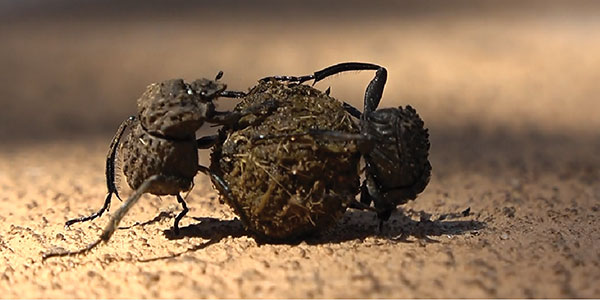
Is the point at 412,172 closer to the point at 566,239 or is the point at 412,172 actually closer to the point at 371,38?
the point at 566,239

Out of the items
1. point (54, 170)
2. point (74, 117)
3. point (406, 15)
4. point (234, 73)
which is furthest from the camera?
point (406, 15)

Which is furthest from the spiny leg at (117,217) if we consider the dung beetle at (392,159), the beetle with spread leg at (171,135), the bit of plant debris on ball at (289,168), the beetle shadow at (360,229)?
the dung beetle at (392,159)

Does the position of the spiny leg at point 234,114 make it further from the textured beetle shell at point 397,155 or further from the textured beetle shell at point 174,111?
the textured beetle shell at point 397,155

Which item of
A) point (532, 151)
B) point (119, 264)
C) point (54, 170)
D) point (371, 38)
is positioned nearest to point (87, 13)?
point (371, 38)

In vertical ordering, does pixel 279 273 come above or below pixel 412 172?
below

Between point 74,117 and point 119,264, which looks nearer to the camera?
point 119,264

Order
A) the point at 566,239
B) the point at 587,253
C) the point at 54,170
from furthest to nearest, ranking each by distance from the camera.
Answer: the point at 54,170 → the point at 566,239 → the point at 587,253

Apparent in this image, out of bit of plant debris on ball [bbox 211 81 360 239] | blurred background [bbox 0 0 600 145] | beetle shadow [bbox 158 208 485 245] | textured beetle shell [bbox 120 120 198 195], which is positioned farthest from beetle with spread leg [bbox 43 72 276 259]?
blurred background [bbox 0 0 600 145]
